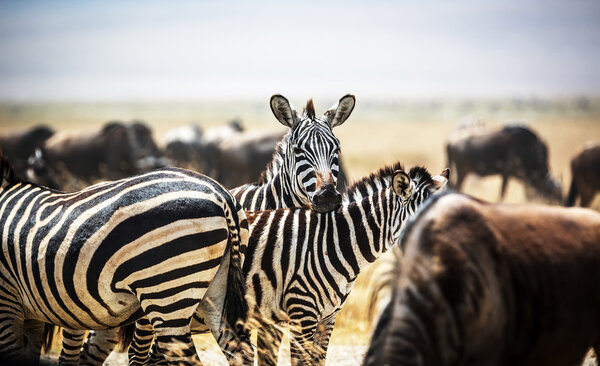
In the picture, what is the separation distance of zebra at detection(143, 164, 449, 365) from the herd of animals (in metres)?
0.01

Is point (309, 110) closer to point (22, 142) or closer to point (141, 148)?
point (141, 148)

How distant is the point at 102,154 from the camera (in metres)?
19.1

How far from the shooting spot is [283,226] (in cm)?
520

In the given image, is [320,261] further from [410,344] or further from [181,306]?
[410,344]

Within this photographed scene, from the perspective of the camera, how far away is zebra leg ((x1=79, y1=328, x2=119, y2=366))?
529 cm

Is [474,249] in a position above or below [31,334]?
above

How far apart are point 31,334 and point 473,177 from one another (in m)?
17.0

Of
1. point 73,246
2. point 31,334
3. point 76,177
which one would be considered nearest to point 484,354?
point 73,246

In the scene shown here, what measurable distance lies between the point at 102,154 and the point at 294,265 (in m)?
15.3

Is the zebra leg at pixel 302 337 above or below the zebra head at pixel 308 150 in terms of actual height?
below

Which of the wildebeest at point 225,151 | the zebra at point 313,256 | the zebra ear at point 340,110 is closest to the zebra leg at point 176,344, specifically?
the zebra at point 313,256

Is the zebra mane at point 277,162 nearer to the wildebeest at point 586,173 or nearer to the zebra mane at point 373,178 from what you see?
the zebra mane at point 373,178

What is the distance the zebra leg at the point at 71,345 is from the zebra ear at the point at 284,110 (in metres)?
2.58

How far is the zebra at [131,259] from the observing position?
4.21 meters
